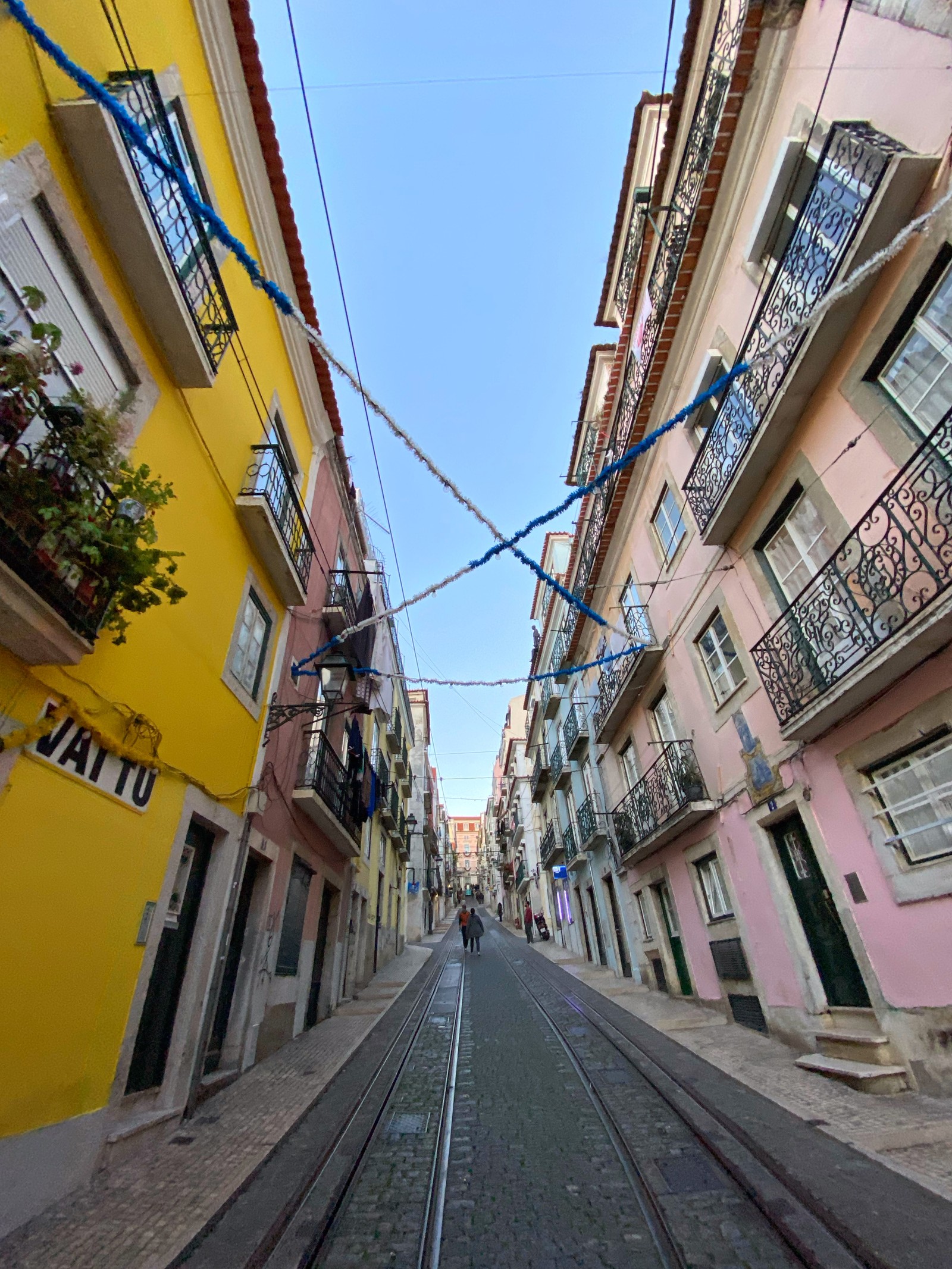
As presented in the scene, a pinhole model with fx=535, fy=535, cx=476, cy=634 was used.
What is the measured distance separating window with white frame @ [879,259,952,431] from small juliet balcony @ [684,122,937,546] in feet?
2.14

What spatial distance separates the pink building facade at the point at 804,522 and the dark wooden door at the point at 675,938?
0.41 feet

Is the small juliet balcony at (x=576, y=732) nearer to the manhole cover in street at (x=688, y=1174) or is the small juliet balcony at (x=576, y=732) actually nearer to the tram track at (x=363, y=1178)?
the tram track at (x=363, y=1178)

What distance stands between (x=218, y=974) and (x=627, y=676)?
332 inches

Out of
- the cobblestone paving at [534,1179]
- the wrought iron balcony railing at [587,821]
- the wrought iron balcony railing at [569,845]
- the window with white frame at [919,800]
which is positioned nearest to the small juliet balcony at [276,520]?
the cobblestone paving at [534,1179]

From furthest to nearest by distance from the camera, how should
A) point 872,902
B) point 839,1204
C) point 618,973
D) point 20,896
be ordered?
point 618,973, point 872,902, point 20,896, point 839,1204

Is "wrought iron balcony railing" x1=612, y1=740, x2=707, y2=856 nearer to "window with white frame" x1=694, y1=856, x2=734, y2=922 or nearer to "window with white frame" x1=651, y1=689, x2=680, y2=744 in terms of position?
"window with white frame" x1=651, y1=689, x2=680, y2=744

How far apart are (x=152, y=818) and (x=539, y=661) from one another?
62.6 feet

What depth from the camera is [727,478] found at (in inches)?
283

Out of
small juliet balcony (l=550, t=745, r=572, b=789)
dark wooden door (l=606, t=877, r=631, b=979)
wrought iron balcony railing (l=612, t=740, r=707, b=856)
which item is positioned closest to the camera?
wrought iron balcony railing (l=612, t=740, r=707, b=856)

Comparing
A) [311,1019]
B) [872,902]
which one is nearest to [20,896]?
[872,902]

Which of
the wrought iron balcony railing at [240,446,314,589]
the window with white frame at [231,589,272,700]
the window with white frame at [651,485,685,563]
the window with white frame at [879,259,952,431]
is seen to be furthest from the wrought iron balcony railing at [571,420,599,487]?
the window with white frame at [231,589,272,700]

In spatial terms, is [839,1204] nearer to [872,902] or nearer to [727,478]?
[872,902]

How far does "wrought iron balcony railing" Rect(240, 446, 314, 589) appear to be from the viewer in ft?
24.8

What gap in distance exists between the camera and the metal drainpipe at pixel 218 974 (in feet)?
17.5
